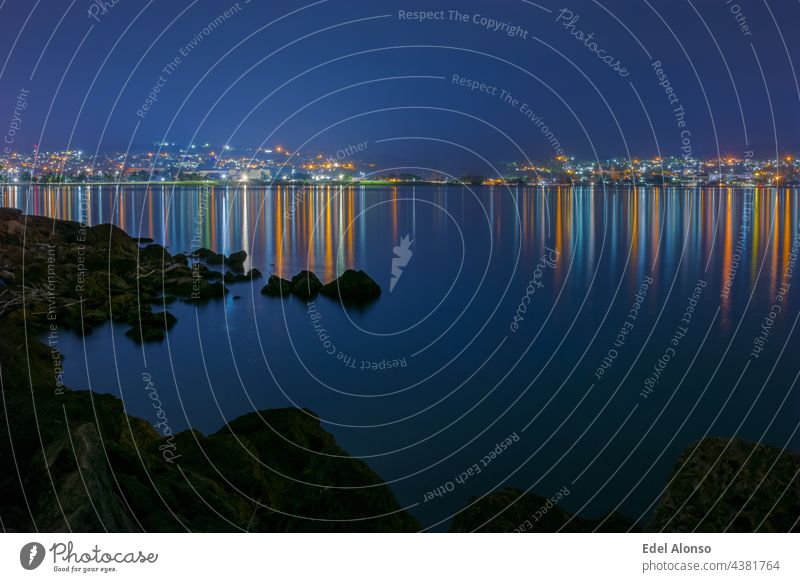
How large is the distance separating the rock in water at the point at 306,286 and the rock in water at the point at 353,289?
0.36m

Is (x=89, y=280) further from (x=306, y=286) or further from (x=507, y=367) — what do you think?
(x=507, y=367)

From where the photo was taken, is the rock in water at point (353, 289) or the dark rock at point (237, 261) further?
the dark rock at point (237, 261)

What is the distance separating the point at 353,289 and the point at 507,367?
729 centimetres

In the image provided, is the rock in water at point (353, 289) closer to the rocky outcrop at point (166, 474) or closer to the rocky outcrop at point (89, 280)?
the rocky outcrop at point (89, 280)

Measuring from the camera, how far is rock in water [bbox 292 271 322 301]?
20.5m

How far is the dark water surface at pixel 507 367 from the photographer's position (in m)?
9.44

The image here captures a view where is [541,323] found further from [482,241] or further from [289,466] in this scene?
[482,241]

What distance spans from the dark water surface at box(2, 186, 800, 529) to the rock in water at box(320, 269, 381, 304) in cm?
42

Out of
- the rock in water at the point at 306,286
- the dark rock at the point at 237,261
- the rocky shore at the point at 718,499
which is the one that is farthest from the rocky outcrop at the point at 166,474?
the dark rock at the point at 237,261

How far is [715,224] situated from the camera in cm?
4053
